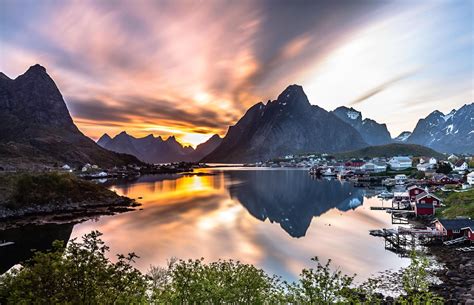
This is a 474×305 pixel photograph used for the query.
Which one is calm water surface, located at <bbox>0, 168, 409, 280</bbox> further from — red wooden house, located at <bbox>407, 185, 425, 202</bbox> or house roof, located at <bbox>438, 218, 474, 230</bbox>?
red wooden house, located at <bbox>407, 185, 425, 202</bbox>

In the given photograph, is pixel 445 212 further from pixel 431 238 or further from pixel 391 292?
pixel 391 292

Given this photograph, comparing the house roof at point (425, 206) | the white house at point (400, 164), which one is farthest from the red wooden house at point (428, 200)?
the white house at point (400, 164)

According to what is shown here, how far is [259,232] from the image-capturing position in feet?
202

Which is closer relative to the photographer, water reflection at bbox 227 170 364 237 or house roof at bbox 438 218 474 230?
house roof at bbox 438 218 474 230

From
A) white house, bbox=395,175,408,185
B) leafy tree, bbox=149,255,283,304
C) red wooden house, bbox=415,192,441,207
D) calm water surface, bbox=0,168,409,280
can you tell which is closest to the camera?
leafy tree, bbox=149,255,283,304

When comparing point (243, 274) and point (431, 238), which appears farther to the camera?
point (431, 238)

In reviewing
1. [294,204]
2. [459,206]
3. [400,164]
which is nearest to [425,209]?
[459,206]

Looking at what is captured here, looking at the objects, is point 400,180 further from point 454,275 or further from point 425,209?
point 454,275

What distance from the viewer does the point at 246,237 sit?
57.0m

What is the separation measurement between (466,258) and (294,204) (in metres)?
58.8

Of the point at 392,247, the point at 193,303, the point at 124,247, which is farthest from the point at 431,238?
the point at 124,247

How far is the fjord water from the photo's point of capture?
141 feet

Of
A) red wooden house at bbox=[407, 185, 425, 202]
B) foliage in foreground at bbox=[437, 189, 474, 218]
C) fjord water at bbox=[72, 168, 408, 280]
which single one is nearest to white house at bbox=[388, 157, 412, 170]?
fjord water at bbox=[72, 168, 408, 280]

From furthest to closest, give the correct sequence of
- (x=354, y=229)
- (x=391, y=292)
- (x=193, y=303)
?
(x=354, y=229) < (x=391, y=292) < (x=193, y=303)
